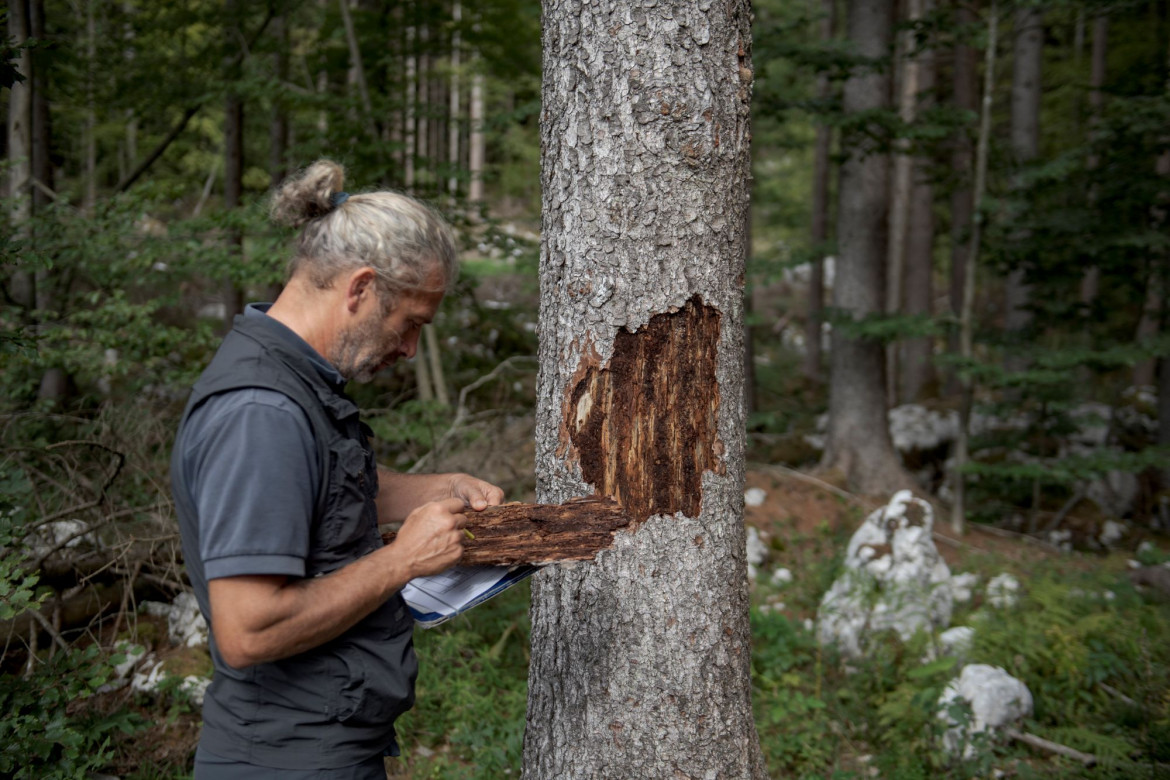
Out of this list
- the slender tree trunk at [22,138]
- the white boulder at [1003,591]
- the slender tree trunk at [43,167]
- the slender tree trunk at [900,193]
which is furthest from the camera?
the slender tree trunk at [900,193]

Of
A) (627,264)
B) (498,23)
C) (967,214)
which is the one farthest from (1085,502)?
(627,264)

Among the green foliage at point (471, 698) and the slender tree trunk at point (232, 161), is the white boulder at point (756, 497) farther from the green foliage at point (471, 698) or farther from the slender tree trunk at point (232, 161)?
the slender tree trunk at point (232, 161)

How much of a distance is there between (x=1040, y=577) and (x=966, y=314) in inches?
111

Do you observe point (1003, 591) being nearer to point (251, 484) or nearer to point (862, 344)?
point (862, 344)

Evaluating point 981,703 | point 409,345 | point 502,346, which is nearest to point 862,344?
point 502,346

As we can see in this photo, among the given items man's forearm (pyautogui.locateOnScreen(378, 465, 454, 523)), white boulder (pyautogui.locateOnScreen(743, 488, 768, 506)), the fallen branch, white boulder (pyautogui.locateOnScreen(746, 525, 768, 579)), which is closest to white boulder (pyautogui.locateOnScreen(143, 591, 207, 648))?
man's forearm (pyautogui.locateOnScreen(378, 465, 454, 523))

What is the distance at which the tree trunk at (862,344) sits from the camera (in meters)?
8.67

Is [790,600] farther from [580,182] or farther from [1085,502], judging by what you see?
[1085,502]

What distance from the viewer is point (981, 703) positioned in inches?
164

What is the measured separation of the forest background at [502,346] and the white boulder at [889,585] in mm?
302

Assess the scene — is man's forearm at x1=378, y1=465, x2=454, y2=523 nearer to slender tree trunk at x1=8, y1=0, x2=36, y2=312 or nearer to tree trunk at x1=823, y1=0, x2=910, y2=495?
slender tree trunk at x1=8, y1=0, x2=36, y2=312

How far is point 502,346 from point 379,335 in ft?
29.3

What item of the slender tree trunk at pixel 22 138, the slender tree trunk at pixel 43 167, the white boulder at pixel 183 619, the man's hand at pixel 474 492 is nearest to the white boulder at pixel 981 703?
the man's hand at pixel 474 492

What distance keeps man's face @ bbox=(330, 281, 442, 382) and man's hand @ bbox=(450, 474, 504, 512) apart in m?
0.50
